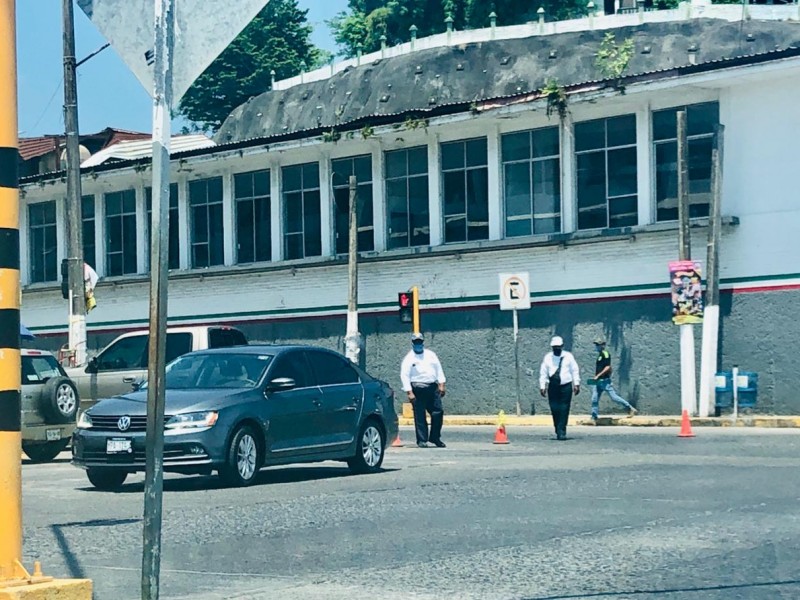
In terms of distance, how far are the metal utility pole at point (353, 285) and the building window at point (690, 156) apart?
26.8ft

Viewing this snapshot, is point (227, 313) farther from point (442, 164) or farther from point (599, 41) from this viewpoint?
point (599, 41)

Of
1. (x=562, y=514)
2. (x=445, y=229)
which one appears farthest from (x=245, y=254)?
(x=562, y=514)

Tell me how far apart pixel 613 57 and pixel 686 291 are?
15.3m

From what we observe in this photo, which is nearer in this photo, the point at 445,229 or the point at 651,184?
the point at 651,184

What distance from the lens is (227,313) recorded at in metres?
44.8

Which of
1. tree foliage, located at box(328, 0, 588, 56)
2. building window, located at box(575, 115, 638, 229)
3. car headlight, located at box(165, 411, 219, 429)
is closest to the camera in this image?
car headlight, located at box(165, 411, 219, 429)

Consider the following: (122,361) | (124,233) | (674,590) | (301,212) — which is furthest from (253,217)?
(674,590)

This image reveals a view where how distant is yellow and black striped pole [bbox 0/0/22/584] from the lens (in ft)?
23.2

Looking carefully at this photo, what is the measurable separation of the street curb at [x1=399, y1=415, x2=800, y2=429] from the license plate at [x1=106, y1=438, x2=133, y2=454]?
57.0 ft

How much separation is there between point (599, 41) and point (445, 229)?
11.5 meters

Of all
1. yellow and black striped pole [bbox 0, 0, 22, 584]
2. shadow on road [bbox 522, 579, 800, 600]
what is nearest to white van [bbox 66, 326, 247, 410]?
shadow on road [bbox 522, 579, 800, 600]

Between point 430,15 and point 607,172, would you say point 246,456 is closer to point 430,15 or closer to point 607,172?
point 607,172

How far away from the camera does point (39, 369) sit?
77.5ft

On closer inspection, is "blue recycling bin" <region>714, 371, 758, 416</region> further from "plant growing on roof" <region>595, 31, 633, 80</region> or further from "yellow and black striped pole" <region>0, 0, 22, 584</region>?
"yellow and black striped pole" <region>0, 0, 22, 584</region>
